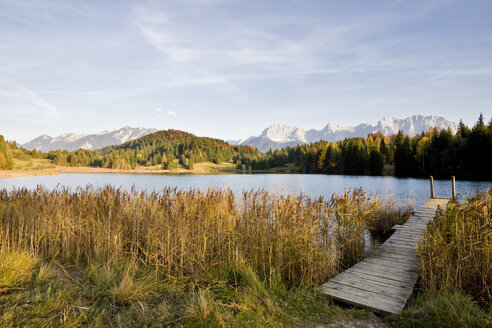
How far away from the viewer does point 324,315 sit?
4262 mm

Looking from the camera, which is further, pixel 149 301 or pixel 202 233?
pixel 202 233

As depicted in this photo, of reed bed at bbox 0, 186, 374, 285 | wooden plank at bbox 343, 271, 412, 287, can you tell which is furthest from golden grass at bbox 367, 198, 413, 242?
wooden plank at bbox 343, 271, 412, 287

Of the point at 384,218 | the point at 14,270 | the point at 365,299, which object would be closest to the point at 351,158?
the point at 384,218

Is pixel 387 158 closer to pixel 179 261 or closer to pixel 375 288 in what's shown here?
pixel 375 288

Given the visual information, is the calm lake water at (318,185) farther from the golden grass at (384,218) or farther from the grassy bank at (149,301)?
the grassy bank at (149,301)

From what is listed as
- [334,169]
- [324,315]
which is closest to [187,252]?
[324,315]

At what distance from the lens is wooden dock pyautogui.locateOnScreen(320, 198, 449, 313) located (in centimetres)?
470

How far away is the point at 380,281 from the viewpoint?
5578mm

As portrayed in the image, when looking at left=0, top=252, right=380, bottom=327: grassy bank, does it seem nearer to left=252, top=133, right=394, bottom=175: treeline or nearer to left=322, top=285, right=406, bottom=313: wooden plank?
left=322, top=285, right=406, bottom=313: wooden plank

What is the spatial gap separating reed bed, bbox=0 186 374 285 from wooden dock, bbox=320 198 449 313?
17.1 inches

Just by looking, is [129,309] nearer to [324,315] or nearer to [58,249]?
[324,315]

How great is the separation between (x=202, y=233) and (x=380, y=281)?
3863 mm

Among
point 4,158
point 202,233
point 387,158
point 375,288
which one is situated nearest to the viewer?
point 375,288

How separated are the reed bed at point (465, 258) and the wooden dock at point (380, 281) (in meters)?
0.55
